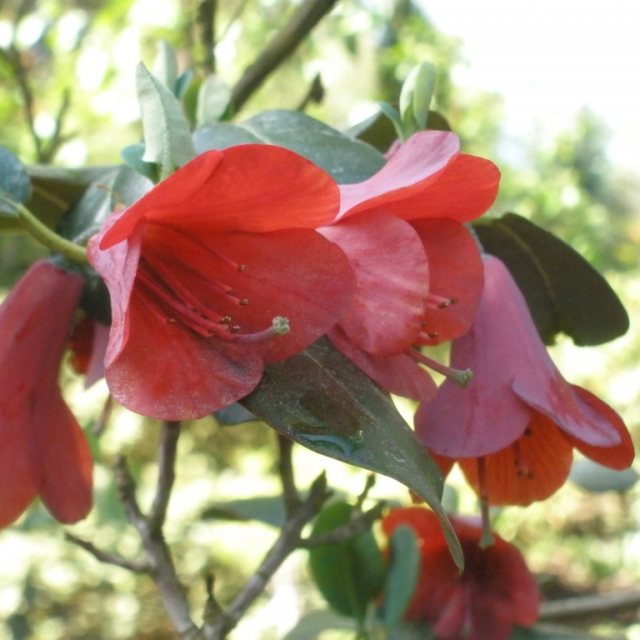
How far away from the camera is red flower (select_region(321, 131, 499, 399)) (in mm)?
412

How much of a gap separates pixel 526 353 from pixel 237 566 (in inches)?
105

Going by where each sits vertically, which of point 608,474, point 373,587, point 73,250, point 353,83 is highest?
point 73,250

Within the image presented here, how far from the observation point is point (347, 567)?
814 mm

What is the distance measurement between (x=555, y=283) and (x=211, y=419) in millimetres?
1707

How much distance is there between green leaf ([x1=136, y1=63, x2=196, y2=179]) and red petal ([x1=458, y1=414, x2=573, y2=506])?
0.24 meters

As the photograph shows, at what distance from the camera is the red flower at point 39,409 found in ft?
1.69

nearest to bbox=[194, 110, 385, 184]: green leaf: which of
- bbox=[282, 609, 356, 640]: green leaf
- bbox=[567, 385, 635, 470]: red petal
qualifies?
bbox=[567, 385, 635, 470]: red petal

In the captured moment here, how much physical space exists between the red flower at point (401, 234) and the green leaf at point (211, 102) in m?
0.17

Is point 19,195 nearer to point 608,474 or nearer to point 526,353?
point 526,353

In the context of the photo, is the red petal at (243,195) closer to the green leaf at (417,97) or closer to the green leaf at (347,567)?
the green leaf at (417,97)

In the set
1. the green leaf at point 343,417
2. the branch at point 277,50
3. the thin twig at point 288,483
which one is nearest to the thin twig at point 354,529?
the thin twig at point 288,483

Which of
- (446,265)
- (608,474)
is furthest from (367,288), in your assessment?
(608,474)

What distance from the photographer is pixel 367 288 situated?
43cm

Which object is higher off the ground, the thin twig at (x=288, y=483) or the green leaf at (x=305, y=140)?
the green leaf at (x=305, y=140)
